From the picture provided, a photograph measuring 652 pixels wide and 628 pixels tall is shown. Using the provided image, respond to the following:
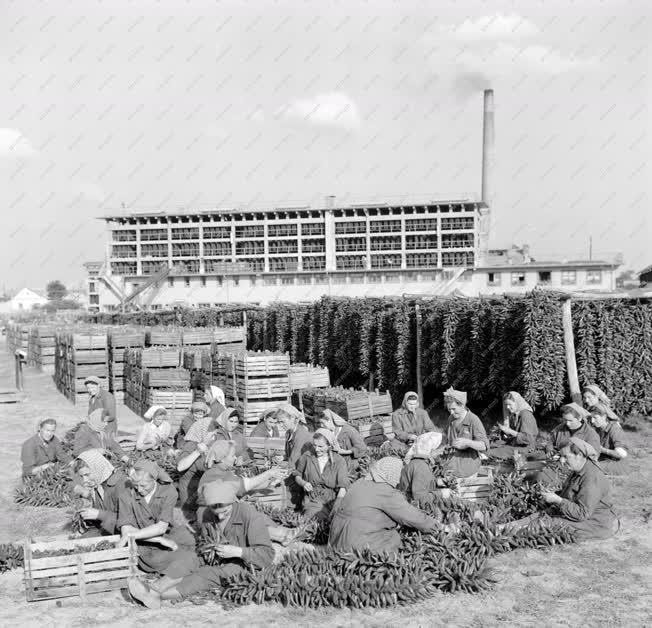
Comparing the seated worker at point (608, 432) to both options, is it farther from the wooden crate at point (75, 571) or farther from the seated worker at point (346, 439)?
the wooden crate at point (75, 571)

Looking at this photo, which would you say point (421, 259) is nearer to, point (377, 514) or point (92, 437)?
point (92, 437)

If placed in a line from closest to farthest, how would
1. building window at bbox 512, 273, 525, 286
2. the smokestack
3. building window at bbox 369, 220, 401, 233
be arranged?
building window at bbox 512, 273, 525, 286, the smokestack, building window at bbox 369, 220, 401, 233

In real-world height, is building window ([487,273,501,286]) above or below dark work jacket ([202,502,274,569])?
above

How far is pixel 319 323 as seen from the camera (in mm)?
24000

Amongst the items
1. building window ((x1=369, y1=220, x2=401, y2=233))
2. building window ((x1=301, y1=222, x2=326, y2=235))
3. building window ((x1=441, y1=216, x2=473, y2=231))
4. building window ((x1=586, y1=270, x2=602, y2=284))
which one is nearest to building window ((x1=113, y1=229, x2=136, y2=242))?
building window ((x1=301, y1=222, x2=326, y2=235))

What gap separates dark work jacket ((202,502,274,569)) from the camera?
22.5 ft

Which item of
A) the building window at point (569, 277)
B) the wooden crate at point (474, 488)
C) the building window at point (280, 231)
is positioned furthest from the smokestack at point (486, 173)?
the wooden crate at point (474, 488)

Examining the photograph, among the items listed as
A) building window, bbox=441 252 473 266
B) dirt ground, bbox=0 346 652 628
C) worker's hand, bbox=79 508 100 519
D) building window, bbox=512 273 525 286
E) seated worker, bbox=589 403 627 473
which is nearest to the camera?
dirt ground, bbox=0 346 652 628

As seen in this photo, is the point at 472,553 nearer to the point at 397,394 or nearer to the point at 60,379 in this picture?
the point at 397,394

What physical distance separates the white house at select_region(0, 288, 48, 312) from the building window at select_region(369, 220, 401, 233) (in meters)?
111

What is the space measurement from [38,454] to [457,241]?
9805 centimetres

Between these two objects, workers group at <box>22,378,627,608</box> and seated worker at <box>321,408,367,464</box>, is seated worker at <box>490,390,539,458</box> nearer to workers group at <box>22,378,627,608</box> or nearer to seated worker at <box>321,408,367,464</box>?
workers group at <box>22,378,627,608</box>

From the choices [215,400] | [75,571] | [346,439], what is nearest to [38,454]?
[215,400]

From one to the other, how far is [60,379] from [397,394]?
12620 millimetres
